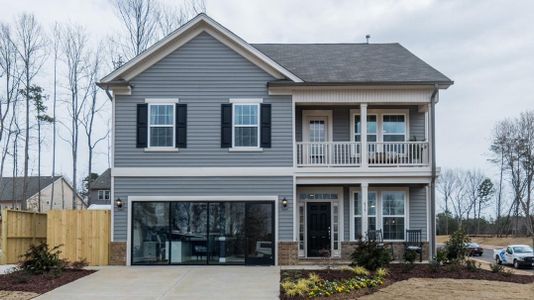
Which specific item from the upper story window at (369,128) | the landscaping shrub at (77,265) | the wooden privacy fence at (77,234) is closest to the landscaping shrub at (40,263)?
the landscaping shrub at (77,265)

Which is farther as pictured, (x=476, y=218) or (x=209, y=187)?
(x=476, y=218)

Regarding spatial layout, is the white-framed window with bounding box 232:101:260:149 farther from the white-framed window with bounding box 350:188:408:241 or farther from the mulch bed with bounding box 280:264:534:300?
the mulch bed with bounding box 280:264:534:300

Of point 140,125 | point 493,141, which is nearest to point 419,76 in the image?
point 140,125

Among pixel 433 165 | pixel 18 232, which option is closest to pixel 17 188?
pixel 18 232

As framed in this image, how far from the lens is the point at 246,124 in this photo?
18.3m

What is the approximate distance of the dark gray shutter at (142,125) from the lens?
59.6ft

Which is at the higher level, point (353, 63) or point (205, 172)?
point (353, 63)

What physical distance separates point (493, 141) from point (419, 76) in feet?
95.0

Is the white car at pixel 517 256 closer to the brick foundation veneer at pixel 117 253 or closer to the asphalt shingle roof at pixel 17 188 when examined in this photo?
the brick foundation veneer at pixel 117 253

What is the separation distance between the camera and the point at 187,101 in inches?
723

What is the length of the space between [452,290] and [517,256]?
1877 cm

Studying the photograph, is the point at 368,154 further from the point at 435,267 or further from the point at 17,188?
the point at 17,188

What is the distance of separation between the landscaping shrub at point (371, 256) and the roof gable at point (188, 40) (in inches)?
222

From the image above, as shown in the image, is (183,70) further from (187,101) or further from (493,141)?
(493,141)
